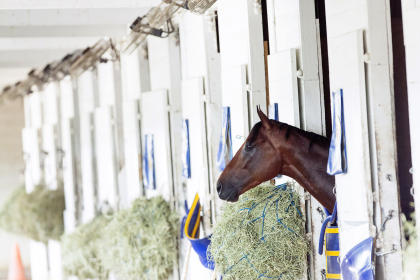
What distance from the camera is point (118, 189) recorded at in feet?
27.5

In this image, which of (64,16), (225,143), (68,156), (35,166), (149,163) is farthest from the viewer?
(35,166)

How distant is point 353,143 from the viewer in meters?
3.77

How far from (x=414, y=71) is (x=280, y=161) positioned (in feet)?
3.93

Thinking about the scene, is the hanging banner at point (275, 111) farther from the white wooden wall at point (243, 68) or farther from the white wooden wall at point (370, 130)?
the white wooden wall at point (370, 130)

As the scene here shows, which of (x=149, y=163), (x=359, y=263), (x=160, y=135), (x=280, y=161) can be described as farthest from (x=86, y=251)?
(x=359, y=263)

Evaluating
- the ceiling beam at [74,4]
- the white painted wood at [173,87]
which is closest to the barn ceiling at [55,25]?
the ceiling beam at [74,4]

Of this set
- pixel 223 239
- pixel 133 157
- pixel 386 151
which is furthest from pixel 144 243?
pixel 386 151

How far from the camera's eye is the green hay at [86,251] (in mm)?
7551

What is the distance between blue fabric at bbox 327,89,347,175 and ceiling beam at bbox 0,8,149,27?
3073mm

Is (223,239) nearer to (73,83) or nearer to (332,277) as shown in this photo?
(332,277)

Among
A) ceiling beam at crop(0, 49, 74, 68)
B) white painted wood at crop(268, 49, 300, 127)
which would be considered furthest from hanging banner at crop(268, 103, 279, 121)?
ceiling beam at crop(0, 49, 74, 68)

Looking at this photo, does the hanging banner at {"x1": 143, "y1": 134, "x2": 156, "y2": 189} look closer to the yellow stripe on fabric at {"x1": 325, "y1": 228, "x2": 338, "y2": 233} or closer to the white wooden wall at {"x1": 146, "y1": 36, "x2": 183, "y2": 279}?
the white wooden wall at {"x1": 146, "y1": 36, "x2": 183, "y2": 279}

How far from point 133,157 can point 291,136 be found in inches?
136

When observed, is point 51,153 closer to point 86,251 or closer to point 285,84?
point 86,251
